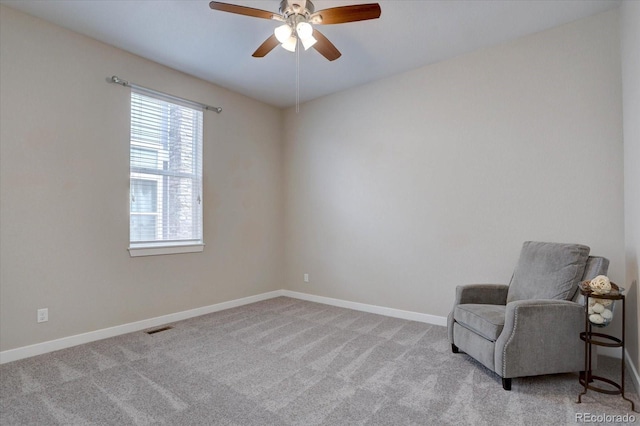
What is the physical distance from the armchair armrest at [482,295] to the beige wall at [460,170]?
0.43 m

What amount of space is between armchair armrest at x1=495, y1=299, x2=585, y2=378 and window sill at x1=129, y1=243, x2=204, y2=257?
3.29m

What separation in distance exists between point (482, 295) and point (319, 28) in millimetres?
2810

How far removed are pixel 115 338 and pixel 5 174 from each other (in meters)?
1.73

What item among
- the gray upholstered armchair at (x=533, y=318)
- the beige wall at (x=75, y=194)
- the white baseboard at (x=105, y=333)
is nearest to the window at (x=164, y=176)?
the beige wall at (x=75, y=194)

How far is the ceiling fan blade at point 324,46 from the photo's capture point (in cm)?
256

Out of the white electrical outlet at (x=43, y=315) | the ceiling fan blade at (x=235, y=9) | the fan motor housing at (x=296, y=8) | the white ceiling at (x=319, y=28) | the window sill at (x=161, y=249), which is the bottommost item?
the white electrical outlet at (x=43, y=315)

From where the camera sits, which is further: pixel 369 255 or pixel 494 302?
pixel 369 255

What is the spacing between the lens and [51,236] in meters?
2.97

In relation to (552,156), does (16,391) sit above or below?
below

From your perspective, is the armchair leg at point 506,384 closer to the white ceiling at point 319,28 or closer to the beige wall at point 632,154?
the beige wall at point 632,154

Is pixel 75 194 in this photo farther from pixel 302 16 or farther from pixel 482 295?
pixel 482 295

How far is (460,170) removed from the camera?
3561 millimetres

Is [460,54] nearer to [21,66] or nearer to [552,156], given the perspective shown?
[552,156]

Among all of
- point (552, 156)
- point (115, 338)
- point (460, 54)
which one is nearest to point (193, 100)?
point (115, 338)
